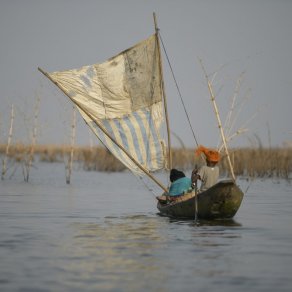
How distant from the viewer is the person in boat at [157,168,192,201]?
16219 millimetres

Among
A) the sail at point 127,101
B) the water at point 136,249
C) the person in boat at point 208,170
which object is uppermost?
the sail at point 127,101

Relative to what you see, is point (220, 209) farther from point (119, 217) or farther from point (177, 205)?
point (119, 217)

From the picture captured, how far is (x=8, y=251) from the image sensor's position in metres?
10.5

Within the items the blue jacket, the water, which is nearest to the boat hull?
the water

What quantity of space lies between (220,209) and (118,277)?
6.61 metres

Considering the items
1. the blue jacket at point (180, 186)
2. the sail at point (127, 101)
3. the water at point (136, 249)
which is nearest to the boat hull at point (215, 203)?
the water at point (136, 249)

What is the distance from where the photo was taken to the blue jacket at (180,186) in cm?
1625

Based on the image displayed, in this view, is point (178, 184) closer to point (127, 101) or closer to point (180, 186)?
point (180, 186)

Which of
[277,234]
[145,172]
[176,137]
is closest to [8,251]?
[277,234]

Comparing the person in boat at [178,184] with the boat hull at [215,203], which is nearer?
the boat hull at [215,203]

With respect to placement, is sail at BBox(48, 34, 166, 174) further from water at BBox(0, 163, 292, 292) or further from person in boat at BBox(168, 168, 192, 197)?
person in boat at BBox(168, 168, 192, 197)

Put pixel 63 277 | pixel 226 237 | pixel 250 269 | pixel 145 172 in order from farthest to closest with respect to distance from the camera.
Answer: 1. pixel 145 172
2. pixel 226 237
3. pixel 250 269
4. pixel 63 277

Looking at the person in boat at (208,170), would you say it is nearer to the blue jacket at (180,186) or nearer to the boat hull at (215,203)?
the boat hull at (215,203)

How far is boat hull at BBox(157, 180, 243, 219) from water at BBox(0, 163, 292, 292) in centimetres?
29
